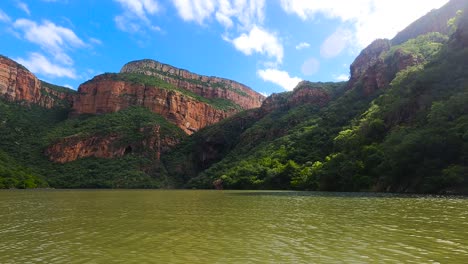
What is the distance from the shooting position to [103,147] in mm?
183125

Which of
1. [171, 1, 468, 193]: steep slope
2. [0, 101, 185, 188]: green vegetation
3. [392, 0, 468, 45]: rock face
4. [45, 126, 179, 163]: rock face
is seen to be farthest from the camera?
[45, 126, 179, 163]: rock face

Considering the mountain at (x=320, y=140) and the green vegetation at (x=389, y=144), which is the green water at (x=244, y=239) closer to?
the green vegetation at (x=389, y=144)

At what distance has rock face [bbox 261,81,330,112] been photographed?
171 meters

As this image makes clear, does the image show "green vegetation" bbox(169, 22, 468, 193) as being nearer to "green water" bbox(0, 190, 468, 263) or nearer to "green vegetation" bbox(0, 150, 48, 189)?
"green water" bbox(0, 190, 468, 263)

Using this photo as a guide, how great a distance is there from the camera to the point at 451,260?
13312 mm

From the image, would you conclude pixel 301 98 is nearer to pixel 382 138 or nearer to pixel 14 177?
pixel 382 138

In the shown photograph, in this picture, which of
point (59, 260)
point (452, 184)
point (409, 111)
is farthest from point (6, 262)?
point (409, 111)

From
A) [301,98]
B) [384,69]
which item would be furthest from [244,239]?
[301,98]

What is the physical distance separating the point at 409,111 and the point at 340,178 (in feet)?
67.8

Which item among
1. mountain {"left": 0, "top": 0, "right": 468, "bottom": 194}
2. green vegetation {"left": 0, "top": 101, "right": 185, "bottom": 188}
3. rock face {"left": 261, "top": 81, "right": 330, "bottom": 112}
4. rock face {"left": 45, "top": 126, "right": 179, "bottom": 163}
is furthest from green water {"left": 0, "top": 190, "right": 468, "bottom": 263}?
rock face {"left": 45, "top": 126, "right": 179, "bottom": 163}

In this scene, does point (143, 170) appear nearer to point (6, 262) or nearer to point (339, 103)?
point (339, 103)

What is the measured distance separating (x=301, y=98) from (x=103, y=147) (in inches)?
3988

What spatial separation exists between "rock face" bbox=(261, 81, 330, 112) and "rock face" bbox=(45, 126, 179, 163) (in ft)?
201

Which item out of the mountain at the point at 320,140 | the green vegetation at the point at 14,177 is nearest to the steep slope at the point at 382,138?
the mountain at the point at 320,140
